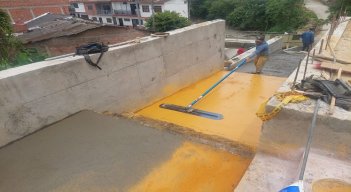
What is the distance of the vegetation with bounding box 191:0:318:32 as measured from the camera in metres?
28.7

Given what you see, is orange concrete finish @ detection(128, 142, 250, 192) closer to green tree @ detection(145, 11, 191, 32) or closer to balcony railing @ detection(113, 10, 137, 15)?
green tree @ detection(145, 11, 191, 32)

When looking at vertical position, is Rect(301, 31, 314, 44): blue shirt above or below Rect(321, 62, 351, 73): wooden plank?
below

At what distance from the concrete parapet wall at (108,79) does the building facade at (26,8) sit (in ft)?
81.6

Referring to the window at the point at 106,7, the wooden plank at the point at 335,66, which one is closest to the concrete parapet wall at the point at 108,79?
the wooden plank at the point at 335,66

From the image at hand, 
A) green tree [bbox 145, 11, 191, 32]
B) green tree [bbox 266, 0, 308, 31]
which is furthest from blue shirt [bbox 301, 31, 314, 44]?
green tree [bbox 266, 0, 308, 31]

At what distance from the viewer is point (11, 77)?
3.45 meters

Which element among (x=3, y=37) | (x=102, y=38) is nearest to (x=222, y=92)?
(x=3, y=37)

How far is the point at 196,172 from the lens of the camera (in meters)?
3.05

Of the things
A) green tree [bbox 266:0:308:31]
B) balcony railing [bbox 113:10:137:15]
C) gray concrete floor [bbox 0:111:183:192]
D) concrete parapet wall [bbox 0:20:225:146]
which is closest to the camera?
gray concrete floor [bbox 0:111:183:192]

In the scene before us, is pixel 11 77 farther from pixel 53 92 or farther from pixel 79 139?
pixel 79 139

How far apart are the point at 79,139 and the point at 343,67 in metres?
4.19

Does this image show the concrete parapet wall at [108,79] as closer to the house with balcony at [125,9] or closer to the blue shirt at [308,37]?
the blue shirt at [308,37]

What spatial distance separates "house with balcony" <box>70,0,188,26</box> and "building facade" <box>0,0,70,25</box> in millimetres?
10099

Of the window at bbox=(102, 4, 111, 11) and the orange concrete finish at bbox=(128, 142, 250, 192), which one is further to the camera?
the window at bbox=(102, 4, 111, 11)
